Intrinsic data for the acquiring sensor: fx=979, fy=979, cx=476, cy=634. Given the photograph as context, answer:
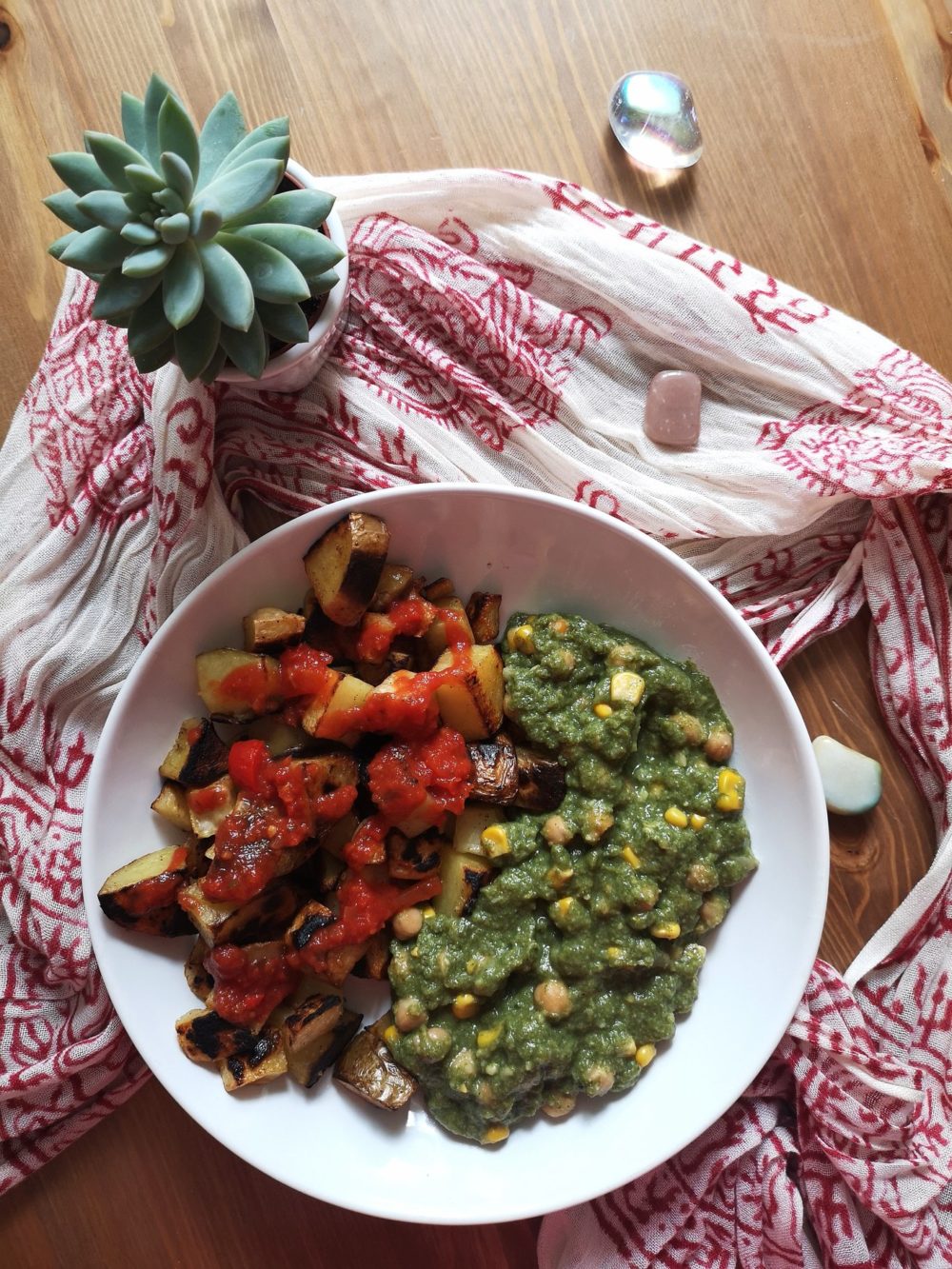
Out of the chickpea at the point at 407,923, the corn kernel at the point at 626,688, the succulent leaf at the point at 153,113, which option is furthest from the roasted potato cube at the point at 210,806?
the succulent leaf at the point at 153,113

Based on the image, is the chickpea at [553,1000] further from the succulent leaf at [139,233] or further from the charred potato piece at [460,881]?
the succulent leaf at [139,233]

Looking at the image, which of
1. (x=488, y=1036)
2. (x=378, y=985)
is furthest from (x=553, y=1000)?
(x=378, y=985)

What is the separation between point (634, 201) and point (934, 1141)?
202cm

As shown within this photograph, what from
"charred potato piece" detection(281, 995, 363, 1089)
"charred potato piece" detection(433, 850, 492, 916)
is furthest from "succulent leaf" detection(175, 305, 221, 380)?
"charred potato piece" detection(281, 995, 363, 1089)

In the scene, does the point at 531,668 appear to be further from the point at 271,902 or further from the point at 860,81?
the point at 860,81

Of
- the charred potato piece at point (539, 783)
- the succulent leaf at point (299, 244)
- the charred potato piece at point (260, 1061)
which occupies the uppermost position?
the succulent leaf at point (299, 244)

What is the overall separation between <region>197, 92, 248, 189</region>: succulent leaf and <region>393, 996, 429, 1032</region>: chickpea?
140 cm

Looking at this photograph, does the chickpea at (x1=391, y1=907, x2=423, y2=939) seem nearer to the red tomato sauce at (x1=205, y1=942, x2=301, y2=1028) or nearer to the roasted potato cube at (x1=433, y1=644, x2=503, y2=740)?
the red tomato sauce at (x1=205, y1=942, x2=301, y2=1028)

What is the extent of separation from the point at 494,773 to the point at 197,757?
542 mm

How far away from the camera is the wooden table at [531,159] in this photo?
2.01m

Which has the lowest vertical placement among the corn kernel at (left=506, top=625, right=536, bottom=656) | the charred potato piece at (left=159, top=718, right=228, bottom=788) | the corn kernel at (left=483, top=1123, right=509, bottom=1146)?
the corn kernel at (left=483, top=1123, right=509, bottom=1146)

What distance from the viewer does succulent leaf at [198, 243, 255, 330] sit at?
1412 mm

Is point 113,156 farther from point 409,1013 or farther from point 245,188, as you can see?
point 409,1013

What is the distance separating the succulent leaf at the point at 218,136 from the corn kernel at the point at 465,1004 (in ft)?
4.63
